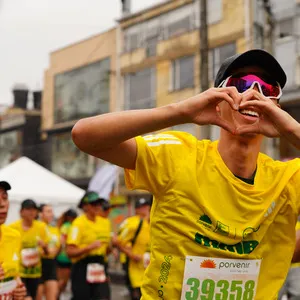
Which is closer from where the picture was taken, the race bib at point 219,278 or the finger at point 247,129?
the finger at point 247,129

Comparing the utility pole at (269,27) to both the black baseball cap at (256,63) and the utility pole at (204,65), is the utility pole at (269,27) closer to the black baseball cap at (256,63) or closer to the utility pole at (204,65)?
the utility pole at (204,65)

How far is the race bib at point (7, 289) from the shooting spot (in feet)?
16.4

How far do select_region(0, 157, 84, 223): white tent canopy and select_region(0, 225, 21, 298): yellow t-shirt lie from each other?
9.12 m

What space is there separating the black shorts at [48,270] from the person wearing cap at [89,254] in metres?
1.28

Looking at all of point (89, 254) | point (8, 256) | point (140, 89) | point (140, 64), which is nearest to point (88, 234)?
point (89, 254)

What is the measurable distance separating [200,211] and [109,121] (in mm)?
561

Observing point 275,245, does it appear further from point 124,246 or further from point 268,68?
point 124,246

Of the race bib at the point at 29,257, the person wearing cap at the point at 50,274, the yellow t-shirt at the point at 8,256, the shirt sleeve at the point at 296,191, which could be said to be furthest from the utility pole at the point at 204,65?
the shirt sleeve at the point at 296,191

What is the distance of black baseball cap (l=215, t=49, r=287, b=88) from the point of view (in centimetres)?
274

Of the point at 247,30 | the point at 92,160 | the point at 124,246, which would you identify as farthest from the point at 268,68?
the point at 92,160

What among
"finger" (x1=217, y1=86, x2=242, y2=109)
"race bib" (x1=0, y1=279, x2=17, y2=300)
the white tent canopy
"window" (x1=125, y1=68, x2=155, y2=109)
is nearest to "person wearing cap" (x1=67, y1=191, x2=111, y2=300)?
"race bib" (x1=0, y1=279, x2=17, y2=300)

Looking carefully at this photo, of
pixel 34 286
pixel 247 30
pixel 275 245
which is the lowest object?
pixel 34 286

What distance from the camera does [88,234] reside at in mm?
8859

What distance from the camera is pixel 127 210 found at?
30078 mm
